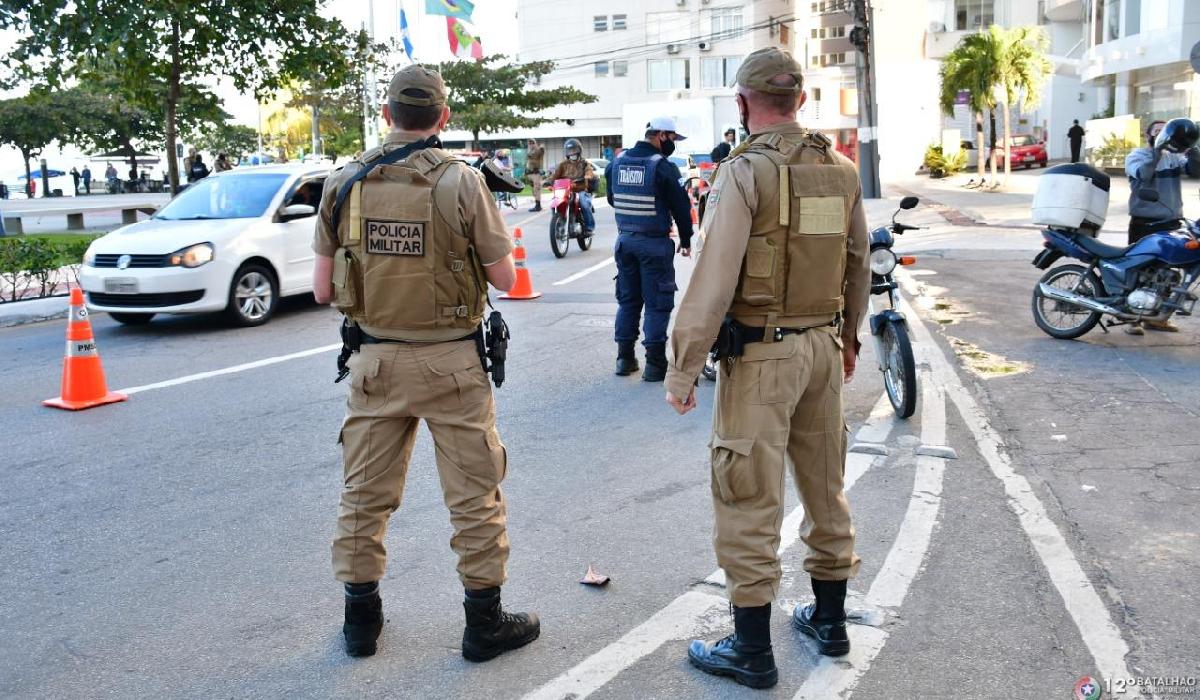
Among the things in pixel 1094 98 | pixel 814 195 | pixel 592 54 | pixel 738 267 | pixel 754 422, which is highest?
pixel 592 54

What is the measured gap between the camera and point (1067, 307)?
9.34m

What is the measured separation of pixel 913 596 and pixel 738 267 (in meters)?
1.65

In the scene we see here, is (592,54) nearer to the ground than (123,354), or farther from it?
farther from it

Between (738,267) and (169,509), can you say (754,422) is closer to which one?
(738,267)

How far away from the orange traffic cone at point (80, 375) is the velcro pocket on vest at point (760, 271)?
5.86m

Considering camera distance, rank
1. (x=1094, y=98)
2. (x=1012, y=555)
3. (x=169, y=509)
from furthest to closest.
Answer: (x=1094, y=98) < (x=169, y=509) < (x=1012, y=555)

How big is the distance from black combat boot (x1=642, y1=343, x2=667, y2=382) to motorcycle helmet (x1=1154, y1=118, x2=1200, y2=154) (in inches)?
Result: 199

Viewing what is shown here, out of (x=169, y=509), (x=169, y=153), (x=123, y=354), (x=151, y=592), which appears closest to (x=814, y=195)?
(x=151, y=592)

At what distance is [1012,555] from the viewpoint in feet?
15.3

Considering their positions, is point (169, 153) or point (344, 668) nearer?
point (344, 668)

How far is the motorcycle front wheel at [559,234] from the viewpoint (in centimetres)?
1703

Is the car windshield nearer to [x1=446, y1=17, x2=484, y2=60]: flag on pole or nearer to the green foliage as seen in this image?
[x1=446, y1=17, x2=484, y2=60]: flag on pole

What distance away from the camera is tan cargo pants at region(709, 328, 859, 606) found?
11.4 ft

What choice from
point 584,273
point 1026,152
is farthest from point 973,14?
point 584,273
